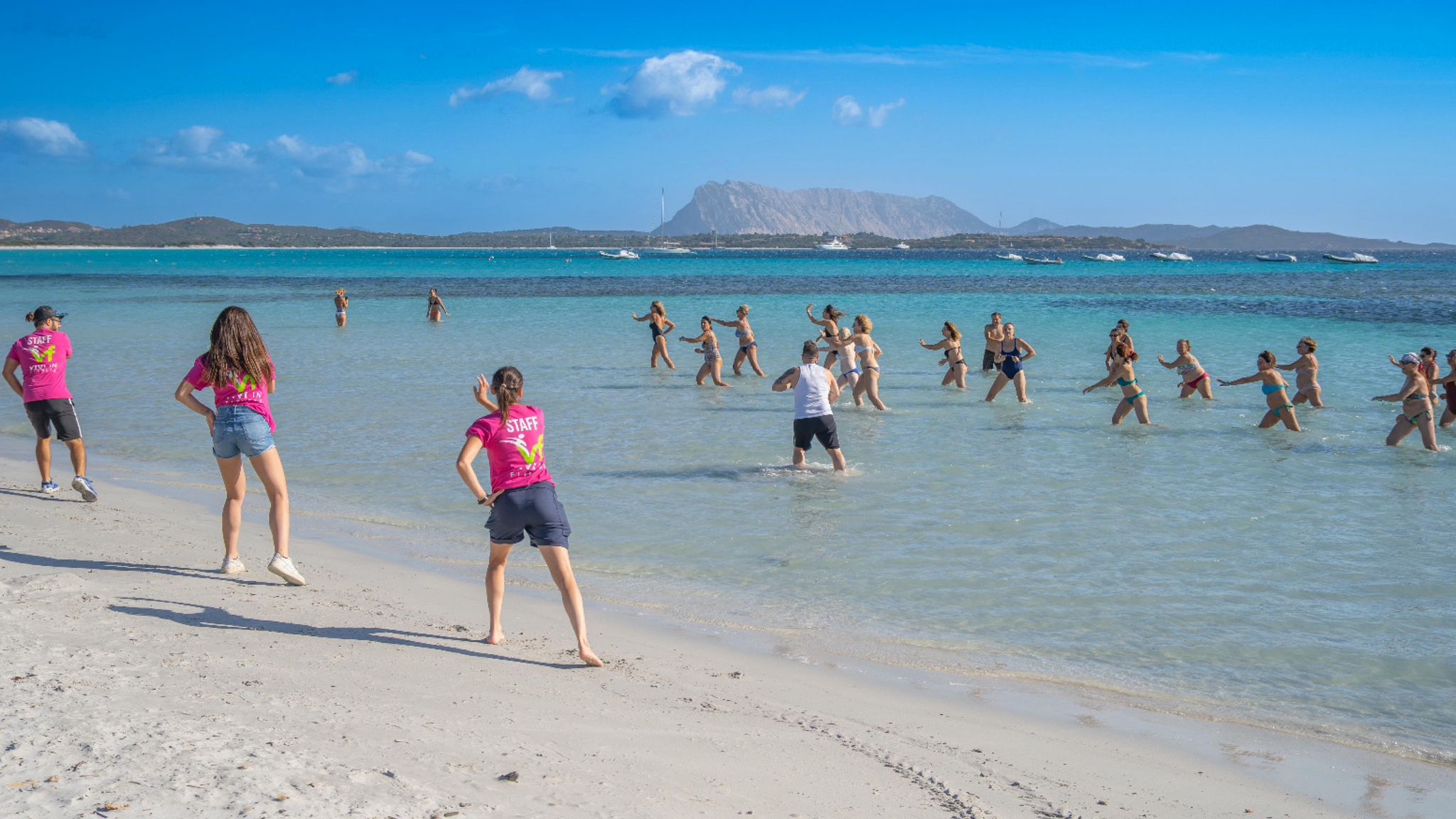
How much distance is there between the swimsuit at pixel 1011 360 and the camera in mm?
17234

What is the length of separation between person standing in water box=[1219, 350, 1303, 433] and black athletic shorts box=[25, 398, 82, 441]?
13.5 m

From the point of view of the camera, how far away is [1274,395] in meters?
14.6

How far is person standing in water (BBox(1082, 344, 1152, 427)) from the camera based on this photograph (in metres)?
15.0

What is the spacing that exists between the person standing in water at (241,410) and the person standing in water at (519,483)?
184 centimetres

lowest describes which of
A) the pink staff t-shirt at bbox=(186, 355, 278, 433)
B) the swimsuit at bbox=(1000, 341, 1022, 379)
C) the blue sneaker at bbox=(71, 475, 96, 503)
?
the blue sneaker at bbox=(71, 475, 96, 503)

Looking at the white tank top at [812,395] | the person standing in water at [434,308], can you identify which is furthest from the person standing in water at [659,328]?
the person standing in water at [434,308]

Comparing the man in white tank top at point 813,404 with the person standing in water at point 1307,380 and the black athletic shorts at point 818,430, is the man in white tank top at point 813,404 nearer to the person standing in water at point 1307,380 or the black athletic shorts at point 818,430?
the black athletic shorts at point 818,430

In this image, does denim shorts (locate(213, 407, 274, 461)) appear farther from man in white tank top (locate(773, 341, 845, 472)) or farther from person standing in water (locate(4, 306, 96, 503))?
man in white tank top (locate(773, 341, 845, 472))

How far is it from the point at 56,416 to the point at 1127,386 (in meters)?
12.7

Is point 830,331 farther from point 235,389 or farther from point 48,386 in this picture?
point 235,389

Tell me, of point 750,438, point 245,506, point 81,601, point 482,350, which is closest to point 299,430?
point 245,506

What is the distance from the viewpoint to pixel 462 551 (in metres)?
8.62

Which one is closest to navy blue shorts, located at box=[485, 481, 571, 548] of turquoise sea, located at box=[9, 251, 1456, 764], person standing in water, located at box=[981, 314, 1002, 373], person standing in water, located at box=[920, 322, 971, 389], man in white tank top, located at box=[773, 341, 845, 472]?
turquoise sea, located at box=[9, 251, 1456, 764]

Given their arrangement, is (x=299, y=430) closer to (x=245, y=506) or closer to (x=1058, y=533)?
(x=245, y=506)
